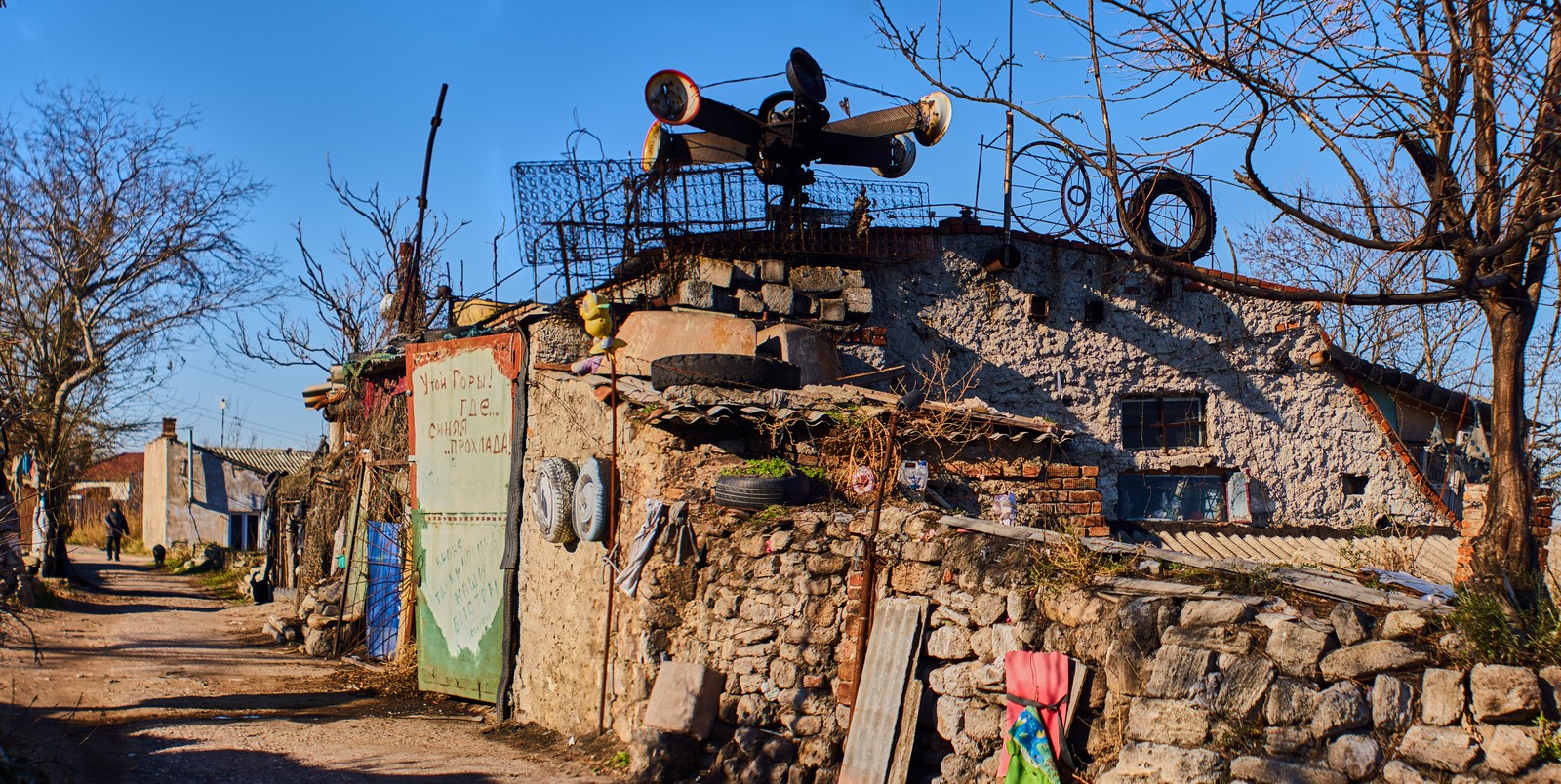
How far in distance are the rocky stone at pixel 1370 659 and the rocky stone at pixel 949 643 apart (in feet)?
6.30

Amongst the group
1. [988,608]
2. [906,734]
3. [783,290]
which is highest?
[783,290]

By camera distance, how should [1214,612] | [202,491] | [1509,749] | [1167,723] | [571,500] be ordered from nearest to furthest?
[1509,749] → [1167,723] → [1214,612] → [571,500] → [202,491]

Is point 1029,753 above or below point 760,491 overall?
below

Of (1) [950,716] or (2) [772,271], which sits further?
(2) [772,271]

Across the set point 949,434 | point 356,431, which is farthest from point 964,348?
point 356,431

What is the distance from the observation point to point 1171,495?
1141cm

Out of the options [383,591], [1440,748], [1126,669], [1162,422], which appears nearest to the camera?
[1440,748]

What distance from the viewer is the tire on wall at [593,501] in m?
7.94

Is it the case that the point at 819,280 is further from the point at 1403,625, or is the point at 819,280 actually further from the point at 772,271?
the point at 1403,625

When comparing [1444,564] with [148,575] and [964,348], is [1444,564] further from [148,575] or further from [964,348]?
[148,575]

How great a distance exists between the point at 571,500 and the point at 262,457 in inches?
1594

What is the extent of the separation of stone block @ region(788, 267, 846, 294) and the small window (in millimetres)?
5439

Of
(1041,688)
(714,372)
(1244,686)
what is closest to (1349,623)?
(1244,686)

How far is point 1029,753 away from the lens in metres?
5.25
